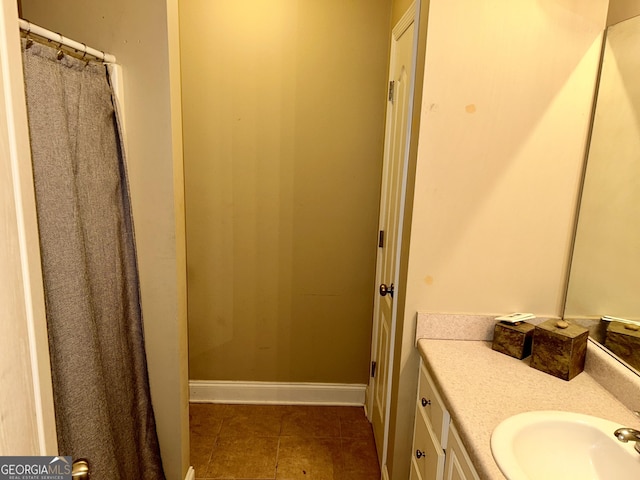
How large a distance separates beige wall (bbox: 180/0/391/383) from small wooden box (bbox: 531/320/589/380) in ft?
4.11

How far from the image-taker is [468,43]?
1471 millimetres

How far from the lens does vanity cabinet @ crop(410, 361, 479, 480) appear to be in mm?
1213

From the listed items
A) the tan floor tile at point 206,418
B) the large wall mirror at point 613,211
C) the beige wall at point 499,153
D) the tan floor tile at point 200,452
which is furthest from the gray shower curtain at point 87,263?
the large wall mirror at point 613,211

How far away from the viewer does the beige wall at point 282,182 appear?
2.36m

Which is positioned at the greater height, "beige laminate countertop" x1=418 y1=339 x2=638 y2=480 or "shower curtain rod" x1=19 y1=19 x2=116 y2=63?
"shower curtain rod" x1=19 y1=19 x2=116 y2=63

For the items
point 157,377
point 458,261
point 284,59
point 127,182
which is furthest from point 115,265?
point 284,59

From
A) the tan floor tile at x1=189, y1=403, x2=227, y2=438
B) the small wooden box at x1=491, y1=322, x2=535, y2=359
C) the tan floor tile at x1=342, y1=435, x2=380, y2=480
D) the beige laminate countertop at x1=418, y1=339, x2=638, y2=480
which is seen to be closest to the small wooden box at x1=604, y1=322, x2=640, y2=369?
the beige laminate countertop at x1=418, y1=339, x2=638, y2=480

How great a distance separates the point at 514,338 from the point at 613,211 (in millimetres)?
519

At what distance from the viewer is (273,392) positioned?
2781mm

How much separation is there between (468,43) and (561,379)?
44.4 inches

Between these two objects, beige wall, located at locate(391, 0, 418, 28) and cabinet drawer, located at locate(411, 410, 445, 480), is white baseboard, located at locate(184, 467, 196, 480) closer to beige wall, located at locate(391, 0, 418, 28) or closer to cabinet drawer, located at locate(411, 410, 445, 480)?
cabinet drawer, located at locate(411, 410, 445, 480)

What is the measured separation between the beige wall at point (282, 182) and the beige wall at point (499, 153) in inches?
38.4

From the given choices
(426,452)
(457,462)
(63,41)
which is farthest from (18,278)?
(426,452)

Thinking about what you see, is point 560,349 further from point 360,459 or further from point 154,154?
point 154,154
